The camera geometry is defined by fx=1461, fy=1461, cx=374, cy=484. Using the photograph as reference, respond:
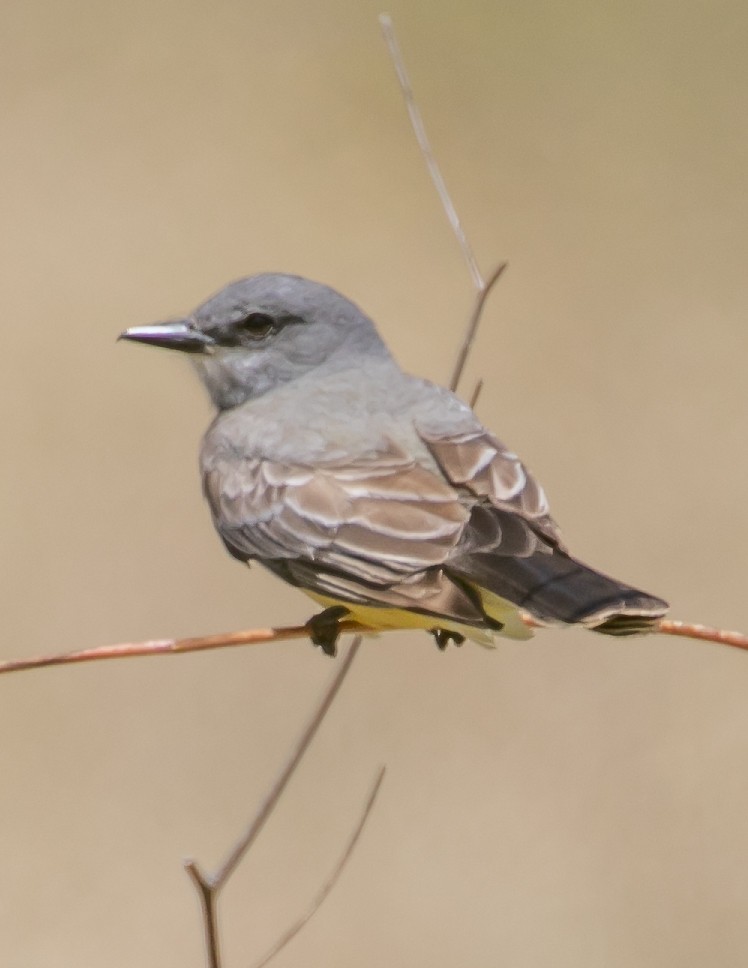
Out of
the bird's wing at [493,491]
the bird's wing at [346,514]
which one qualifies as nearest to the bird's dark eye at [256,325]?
the bird's wing at [346,514]

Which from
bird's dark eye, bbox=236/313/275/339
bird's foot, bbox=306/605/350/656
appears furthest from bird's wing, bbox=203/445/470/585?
bird's dark eye, bbox=236/313/275/339

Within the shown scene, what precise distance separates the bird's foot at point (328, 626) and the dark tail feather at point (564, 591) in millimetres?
389

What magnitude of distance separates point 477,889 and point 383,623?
1990 millimetres

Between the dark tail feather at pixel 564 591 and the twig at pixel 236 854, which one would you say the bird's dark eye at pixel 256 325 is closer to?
the dark tail feather at pixel 564 591

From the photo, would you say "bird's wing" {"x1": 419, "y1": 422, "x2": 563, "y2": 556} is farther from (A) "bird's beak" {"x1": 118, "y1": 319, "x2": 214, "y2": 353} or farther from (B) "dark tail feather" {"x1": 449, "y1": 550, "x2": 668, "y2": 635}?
(A) "bird's beak" {"x1": 118, "y1": 319, "x2": 214, "y2": 353}

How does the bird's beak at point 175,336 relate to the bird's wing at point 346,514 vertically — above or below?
above

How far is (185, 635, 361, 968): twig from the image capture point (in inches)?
74.1

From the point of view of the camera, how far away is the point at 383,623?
107 inches

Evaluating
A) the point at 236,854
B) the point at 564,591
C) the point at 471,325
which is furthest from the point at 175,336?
the point at 236,854

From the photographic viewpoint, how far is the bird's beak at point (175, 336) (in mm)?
3170

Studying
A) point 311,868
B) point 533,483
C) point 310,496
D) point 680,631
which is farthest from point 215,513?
point 311,868

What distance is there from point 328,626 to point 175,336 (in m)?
0.81

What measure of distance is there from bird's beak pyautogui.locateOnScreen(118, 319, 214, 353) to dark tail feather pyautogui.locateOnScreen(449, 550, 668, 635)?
1028mm

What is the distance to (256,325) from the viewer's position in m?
3.27
